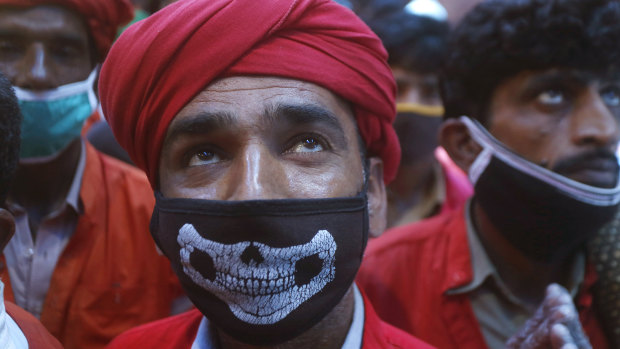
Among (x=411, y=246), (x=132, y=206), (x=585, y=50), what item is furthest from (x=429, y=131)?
(x=132, y=206)

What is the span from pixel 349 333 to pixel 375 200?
52 centimetres

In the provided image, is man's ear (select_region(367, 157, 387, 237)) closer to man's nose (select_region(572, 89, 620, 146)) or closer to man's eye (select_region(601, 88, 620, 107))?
man's nose (select_region(572, 89, 620, 146))

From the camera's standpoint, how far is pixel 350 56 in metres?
1.94

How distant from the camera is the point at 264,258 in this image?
171 centimetres

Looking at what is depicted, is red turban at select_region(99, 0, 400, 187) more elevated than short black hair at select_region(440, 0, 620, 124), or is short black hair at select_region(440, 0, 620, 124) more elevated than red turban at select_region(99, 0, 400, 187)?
red turban at select_region(99, 0, 400, 187)

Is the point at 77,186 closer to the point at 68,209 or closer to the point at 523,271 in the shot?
the point at 68,209

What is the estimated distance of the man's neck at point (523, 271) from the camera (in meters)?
2.77

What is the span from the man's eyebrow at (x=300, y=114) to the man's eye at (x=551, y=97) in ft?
3.92

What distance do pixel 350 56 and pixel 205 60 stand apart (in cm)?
48

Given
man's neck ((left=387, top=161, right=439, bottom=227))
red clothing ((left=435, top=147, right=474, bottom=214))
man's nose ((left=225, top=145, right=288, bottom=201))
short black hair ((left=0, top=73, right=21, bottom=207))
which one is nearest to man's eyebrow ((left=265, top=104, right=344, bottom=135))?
man's nose ((left=225, top=145, right=288, bottom=201))

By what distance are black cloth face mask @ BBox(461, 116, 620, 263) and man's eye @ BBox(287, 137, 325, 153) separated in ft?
3.66

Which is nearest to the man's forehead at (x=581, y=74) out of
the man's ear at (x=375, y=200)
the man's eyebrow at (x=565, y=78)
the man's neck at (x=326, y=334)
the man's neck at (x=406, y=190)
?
the man's eyebrow at (x=565, y=78)

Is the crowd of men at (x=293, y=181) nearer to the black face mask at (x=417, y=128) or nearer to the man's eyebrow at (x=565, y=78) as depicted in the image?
the man's eyebrow at (x=565, y=78)

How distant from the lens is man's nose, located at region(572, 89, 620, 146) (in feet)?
8.07
